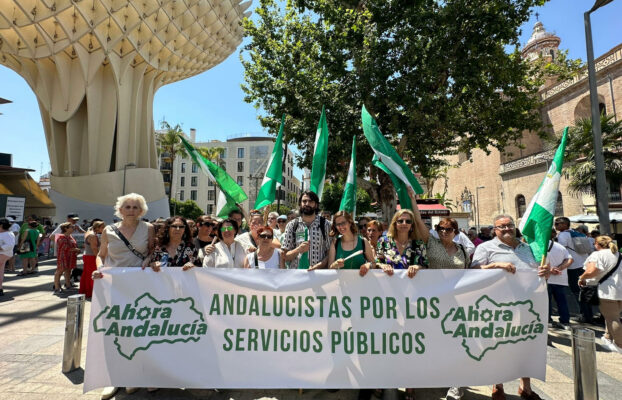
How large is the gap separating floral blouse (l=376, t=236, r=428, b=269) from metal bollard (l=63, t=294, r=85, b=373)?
3422mm

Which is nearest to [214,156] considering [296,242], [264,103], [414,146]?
[264,103]

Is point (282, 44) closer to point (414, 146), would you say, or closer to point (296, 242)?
point (414, 146)

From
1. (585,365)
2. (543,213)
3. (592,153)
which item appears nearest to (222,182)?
(543,213)

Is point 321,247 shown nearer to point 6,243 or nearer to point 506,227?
point 506,227

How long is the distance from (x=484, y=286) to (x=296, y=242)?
6.59 ft

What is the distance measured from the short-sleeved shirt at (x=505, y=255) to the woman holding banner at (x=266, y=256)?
218 centimetres

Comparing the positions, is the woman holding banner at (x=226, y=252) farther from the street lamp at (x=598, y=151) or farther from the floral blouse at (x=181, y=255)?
the street lamp at (x=598, y=151)

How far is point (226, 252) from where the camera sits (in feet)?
12.0

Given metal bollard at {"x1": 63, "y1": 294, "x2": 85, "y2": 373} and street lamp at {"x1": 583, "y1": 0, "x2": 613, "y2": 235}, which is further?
street lamp at {"x1": 583, "y1": 0, "x2": 613, "y2": 235}

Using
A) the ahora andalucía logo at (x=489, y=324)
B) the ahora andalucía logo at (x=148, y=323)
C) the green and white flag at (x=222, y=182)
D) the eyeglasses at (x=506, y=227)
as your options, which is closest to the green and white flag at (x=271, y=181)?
the green and white flag at (x=222, y=182)

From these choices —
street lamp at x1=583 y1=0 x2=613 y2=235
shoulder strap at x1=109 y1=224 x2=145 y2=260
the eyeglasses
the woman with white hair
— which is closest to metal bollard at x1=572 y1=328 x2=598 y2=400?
the eyeglasses

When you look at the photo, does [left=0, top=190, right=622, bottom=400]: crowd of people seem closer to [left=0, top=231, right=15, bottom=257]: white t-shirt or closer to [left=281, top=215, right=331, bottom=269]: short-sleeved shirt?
[left=281, top=215, right=331, bottom=269]: short-sleeved shirt

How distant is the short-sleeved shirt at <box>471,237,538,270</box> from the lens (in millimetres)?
3412

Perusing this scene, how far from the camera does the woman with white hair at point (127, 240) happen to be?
3.42 meters
